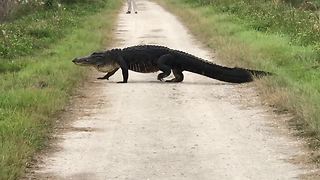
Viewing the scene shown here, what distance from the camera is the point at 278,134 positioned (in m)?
8.15

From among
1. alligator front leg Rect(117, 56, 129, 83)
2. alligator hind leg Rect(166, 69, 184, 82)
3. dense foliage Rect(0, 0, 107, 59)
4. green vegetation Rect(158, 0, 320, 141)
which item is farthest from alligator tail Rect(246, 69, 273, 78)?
dense foliage Rect(0, 0, 107, 59)

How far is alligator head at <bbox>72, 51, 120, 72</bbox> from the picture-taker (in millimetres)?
11858

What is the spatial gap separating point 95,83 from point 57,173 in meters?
5.48

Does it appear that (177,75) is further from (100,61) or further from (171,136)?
(171,136)

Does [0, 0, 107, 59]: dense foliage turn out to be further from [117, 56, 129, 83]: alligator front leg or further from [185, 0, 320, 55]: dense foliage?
[185, 0, 320, 55]: dense foliage

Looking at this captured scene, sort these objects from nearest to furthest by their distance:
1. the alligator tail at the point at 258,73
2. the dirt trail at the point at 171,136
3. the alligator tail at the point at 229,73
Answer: the dirt trail at the point at 171,136 < the alligator tail at the point at 258,73 < the alligator tail at the point at 229,73

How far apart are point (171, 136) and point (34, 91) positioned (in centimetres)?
263

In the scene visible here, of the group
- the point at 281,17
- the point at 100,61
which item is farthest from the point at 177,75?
the point at 281,17

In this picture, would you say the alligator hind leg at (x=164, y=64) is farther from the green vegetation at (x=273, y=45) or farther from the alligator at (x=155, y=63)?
the green vegetation at (x=273, y=45)

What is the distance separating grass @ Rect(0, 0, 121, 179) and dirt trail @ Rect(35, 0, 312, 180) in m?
0.26

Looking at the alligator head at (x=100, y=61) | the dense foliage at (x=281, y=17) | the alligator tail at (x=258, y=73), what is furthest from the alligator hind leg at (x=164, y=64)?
the dense foliage at (x=281, y=17)

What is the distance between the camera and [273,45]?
1467 cm

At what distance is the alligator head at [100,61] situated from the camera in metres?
11.9

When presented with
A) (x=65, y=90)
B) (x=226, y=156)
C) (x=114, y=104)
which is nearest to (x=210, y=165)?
(x=226, y=156)
